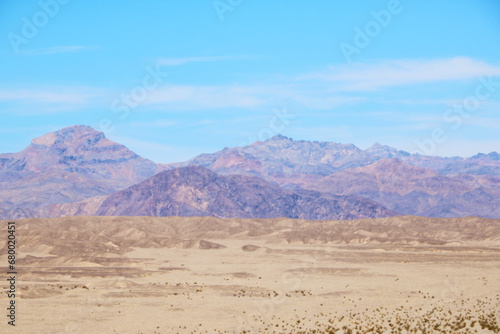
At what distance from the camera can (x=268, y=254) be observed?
140 metres

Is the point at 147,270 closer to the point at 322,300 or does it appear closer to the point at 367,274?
the point at 367,274

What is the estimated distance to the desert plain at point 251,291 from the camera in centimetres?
5440

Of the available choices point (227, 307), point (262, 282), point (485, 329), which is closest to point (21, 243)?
point (262, 282)

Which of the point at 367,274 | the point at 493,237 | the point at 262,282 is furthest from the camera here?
the point at 493,237

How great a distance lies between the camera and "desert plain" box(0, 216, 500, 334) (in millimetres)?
54403

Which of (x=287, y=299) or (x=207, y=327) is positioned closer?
(x=207, y=327)

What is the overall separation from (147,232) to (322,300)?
437ft

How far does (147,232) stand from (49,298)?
12559 cm

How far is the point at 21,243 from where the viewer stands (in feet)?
483

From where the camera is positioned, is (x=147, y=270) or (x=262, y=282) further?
(x=147, y=270)

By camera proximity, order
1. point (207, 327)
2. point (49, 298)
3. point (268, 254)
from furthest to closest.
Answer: point (268, 254) < point (49, 298) < point (207, 327)

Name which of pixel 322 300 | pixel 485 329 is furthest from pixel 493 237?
pixel 485 329

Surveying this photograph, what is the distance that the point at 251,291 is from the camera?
7662 cm

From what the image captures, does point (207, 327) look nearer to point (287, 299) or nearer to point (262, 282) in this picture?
point (287, 299)
